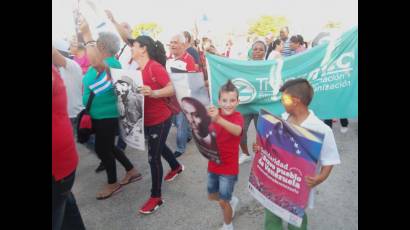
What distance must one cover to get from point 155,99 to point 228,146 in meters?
0.94

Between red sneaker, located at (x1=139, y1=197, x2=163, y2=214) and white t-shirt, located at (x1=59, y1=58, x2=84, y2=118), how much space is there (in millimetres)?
1468

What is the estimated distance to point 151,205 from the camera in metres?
2.99

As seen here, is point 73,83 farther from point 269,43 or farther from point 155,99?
point 269,43

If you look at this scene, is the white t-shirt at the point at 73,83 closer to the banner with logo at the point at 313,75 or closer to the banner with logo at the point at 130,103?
the banner with logo at the point at 130,103

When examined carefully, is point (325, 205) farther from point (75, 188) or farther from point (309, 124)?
point (75, 188)

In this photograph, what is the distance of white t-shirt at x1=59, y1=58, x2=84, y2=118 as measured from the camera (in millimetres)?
3047

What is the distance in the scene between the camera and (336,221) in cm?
271

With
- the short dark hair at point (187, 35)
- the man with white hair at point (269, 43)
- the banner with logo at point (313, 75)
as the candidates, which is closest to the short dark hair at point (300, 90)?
the banner with logo at point (313, 75)

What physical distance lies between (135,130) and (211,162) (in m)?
0.94

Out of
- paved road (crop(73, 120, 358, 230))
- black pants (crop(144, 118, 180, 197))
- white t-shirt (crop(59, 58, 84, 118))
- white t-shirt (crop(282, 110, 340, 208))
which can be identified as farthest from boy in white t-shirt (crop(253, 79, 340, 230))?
white t-shirt (crop(59, 58, 84, 118))

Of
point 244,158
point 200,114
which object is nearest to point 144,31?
point 244,158

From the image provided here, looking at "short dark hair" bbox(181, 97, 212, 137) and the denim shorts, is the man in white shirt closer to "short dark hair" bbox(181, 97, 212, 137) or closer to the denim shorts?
"short dark hair" bbox(181, 97, 212, 137)
